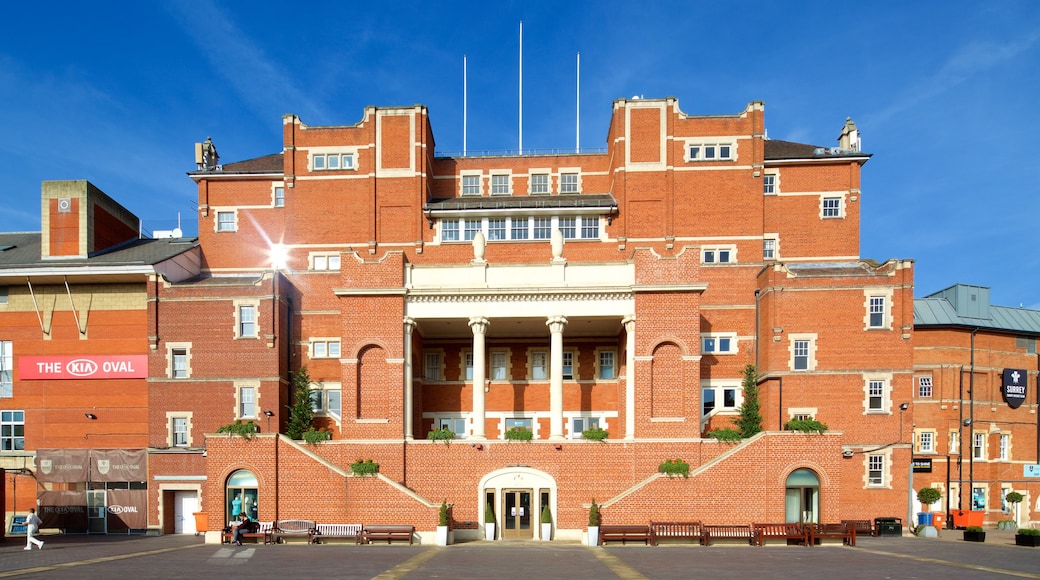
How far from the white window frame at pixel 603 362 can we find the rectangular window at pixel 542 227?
7.82m

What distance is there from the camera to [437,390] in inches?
1705

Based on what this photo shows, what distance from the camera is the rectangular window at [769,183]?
45.3m

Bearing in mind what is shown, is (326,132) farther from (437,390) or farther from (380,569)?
(380,569)

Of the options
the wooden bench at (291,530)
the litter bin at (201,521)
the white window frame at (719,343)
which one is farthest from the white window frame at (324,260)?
the white window frame at (719,343)

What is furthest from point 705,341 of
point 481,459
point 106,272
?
point 106,272

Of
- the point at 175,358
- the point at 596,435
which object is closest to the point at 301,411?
the point at 175,358

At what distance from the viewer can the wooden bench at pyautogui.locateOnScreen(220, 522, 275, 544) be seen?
32625 mm

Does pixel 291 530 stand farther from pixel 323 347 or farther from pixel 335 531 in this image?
pixel 323 347

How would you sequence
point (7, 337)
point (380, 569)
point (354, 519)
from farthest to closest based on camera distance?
point (7, 337) → point (354, 519) → point (380, 569)

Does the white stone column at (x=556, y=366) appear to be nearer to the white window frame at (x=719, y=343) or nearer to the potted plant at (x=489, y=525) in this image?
the potted plant at (x=489, y=525)

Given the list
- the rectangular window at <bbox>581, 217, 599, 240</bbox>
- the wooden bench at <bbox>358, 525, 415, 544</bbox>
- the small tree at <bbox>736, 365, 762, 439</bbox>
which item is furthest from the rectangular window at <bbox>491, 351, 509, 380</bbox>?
the small tree at <bbox>736, 365, 762, 439</bbox>

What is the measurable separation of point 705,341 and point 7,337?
4054 centimetres

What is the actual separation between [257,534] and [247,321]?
12.8 meters

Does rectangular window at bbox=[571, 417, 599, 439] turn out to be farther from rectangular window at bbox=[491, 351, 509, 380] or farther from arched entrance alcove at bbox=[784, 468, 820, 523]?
arched entrance alcove at bbox=[784, 468, 820, 523]
